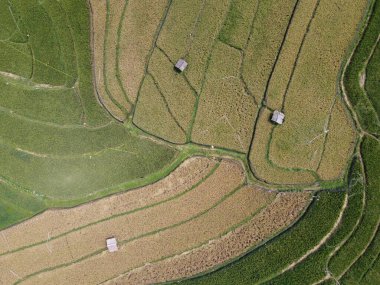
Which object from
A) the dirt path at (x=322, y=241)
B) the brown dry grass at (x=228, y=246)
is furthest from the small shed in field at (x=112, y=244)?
the dirt path at (x=322, y=241)

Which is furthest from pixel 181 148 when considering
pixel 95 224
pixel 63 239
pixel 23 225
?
pixel 23 225

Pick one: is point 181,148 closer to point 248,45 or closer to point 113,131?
point 113,131

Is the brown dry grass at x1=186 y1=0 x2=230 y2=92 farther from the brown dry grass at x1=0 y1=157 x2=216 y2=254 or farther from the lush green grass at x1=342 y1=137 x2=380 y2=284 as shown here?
the lush green grass at x1=342 y1=137 x2=380 y2=284

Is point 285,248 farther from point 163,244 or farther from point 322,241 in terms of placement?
point 163,244

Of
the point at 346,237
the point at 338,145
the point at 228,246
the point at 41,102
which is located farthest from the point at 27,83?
the point at 346,237

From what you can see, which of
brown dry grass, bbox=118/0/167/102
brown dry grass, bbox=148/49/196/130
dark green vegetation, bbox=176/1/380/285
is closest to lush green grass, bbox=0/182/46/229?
brown dry grass, bbox=118/0/167/102

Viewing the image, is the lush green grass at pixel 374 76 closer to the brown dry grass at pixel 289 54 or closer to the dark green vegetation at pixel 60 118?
the brown dry grass at pixel 289 54

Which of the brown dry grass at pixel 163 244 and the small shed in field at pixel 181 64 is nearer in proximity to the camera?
the small shed in field at pixel 181 64
